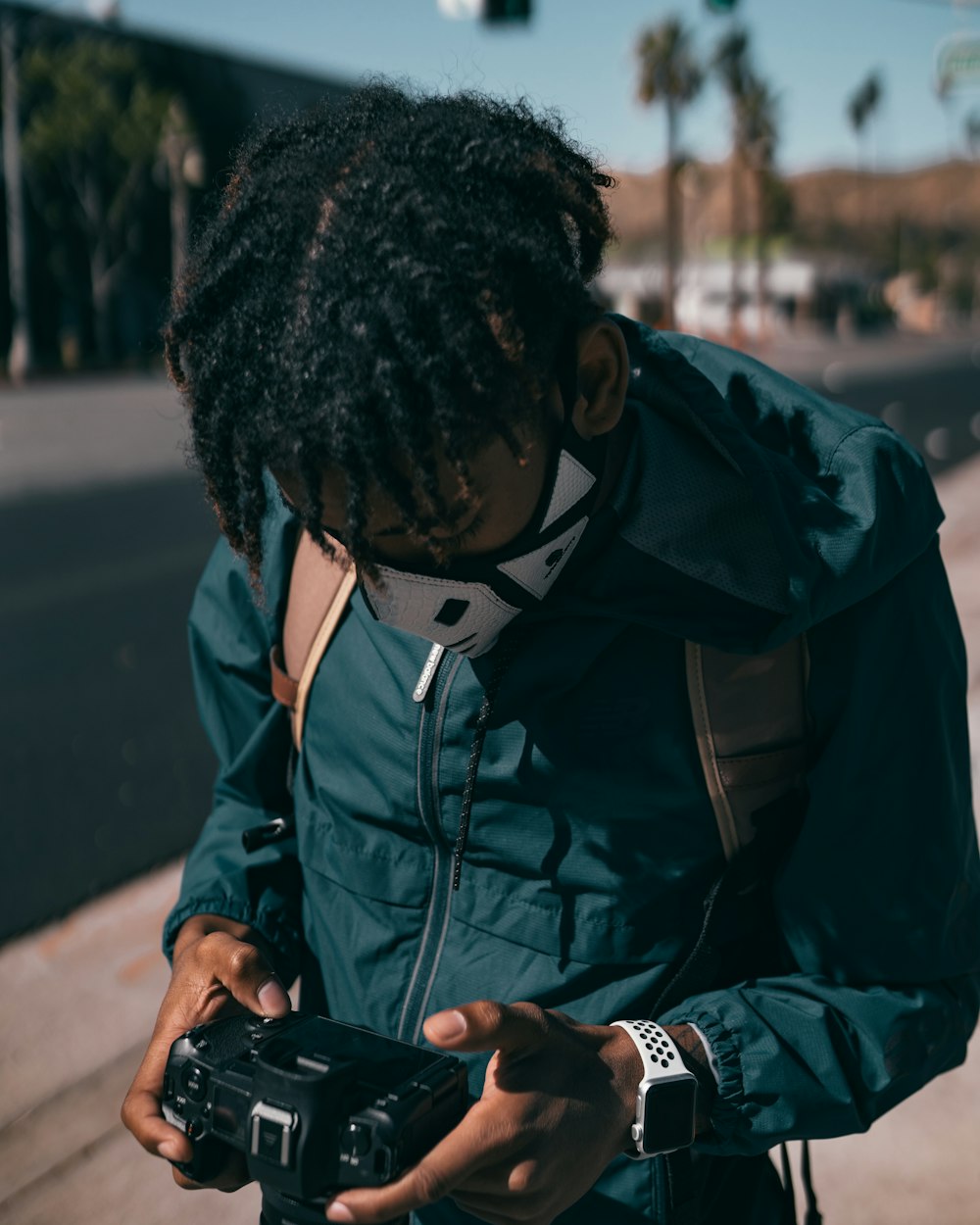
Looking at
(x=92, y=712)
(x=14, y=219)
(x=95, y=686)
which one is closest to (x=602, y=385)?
(x=92, y=712)

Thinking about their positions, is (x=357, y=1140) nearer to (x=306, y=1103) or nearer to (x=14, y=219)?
(x=306, y=1103)

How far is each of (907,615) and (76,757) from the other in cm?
470

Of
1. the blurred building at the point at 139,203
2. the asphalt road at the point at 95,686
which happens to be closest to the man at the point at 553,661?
the asphalt road at the point at 95,686

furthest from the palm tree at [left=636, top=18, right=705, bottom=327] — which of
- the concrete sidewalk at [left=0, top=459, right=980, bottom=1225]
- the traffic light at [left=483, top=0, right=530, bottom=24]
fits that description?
the concrete sidewalk at [left=0, top=459, right=980, bottom=1225]

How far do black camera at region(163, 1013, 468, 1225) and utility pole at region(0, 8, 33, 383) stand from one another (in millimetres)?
28221

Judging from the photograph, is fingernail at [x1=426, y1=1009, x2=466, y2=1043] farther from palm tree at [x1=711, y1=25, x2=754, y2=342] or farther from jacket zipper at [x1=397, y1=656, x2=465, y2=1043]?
palm tree at [x1=711, y1=25, x2=754, y2=342]

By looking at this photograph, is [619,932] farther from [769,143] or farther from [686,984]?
[769,143]

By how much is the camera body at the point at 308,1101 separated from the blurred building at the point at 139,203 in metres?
33.7

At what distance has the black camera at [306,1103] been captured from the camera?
111 centimetres

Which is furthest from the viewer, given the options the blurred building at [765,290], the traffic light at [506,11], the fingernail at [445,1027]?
the blurred building at [765,290]

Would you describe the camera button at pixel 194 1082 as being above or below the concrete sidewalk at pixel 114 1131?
above

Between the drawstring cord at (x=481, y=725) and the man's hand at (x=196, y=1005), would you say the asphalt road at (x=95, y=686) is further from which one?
the drawstring cord at (x=481, y=725)

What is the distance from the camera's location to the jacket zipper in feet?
4.50

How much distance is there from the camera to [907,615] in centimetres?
127
